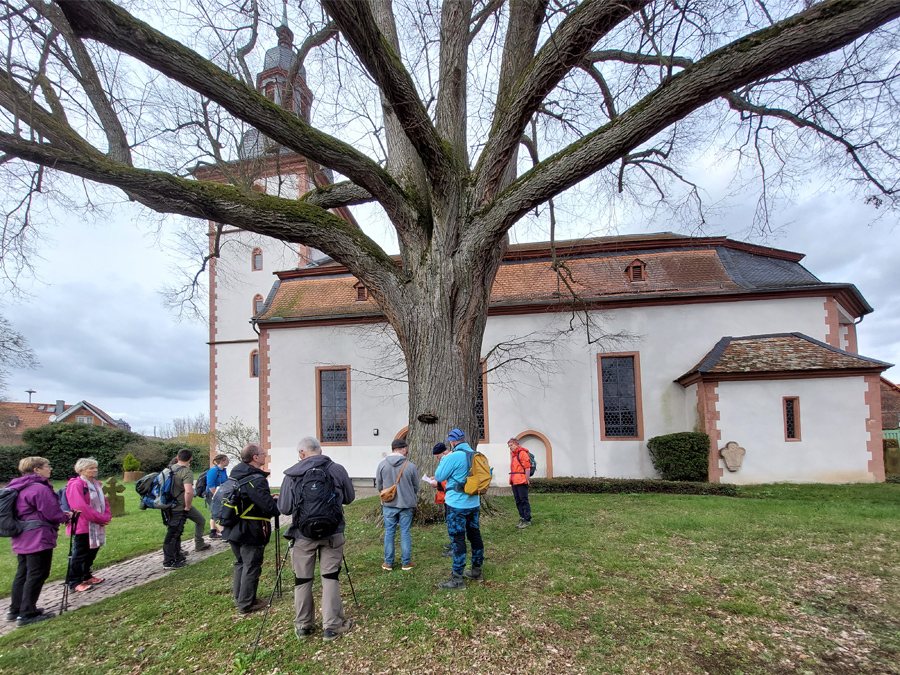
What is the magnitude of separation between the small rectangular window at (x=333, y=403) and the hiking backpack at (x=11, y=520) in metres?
12.2

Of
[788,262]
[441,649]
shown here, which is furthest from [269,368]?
[788,262]

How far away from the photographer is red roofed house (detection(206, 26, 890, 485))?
1297cm

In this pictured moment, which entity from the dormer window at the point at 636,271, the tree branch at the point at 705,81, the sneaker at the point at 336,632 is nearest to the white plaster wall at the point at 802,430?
the dormer window at the point at 636,271

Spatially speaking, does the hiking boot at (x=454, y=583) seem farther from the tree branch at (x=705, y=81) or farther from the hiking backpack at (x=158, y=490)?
the tree branch at (x=705, y=81)

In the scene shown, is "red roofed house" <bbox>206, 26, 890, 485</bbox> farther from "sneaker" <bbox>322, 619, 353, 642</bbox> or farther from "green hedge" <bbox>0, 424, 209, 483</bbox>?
"green hedge" <bbox>0, 424, 209, 483</bbox>

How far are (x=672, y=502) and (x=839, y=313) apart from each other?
34.6 ft

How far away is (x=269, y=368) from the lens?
59.0ft

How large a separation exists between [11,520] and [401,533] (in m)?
4.11

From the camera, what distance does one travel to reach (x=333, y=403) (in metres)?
17.6

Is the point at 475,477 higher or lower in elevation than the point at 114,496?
higher

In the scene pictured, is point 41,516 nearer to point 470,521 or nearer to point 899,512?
point 470,521

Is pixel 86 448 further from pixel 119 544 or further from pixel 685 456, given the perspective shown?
pixel 685 456

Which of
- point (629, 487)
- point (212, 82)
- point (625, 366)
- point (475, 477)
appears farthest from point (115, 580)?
point (625, 366)

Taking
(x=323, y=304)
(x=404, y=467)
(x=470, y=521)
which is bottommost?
(x=470, y=521)
